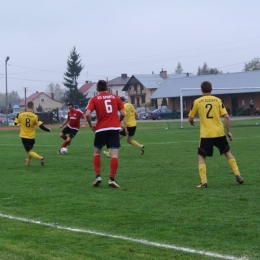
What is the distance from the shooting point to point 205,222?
8.00 m

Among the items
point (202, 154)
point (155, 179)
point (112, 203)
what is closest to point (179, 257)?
point (112, 203)

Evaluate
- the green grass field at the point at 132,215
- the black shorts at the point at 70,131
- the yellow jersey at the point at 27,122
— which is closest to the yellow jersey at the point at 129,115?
the black shorts at the point at 70,131

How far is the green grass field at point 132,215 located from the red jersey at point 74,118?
21.6 ft

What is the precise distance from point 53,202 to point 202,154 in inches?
113

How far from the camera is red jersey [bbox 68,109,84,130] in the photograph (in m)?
21.5

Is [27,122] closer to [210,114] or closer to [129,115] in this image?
[129,115]

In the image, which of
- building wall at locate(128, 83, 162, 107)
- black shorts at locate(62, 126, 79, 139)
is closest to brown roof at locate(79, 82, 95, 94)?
building wall at locate(128, 83, 162, 107)

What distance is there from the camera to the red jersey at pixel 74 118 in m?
21.5

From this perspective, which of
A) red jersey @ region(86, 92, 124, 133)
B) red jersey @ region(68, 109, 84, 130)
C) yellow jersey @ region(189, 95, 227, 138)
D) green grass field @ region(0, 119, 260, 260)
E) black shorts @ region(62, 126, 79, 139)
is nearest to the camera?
green grass field @ region(0, 119, 260, 260)

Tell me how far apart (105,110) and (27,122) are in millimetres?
5330

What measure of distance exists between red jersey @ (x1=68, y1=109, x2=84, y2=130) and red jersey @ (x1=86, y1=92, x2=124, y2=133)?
9840 millimetres

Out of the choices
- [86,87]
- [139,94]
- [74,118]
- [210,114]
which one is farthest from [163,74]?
[210,114]

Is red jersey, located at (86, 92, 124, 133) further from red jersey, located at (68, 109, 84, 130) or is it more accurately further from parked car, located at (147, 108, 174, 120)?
parked car, located at (147, 108, 174, 120)

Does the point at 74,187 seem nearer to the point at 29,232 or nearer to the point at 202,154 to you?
the point at 202,154
